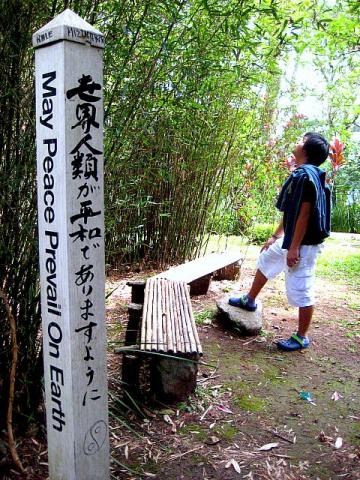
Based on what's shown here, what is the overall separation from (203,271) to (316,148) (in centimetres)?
157

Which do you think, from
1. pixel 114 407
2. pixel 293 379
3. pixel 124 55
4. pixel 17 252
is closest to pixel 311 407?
pixel 293 379

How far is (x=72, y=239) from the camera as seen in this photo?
1.43 metres

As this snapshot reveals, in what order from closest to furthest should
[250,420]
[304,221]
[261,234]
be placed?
[250,420] < [304,221] < [261,234]

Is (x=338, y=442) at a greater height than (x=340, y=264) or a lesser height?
lesser

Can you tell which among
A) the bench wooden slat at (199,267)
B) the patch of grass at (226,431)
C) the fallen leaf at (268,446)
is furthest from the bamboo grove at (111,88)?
the bench wooden slat at (199,267)

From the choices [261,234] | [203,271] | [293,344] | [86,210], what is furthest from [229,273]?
[86,210]

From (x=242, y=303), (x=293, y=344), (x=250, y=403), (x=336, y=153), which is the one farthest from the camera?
(x=336, y=153)

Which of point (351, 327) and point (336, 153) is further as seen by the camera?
point (336, 153)

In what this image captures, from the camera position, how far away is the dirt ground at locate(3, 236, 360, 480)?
1.98 metres

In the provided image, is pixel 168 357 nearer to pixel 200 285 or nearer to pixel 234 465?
pixel 234 465

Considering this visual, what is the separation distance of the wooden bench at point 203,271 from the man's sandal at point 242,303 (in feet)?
1.29

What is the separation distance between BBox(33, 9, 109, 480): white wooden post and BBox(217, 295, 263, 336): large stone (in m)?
1.99

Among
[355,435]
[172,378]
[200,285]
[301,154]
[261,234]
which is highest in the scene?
[301,154]

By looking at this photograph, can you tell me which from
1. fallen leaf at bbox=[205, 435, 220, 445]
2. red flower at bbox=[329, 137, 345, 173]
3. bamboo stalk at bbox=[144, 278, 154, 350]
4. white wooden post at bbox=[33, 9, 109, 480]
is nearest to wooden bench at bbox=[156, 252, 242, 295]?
bamboo stalk at bbox=[144, 278, 154, 350]
